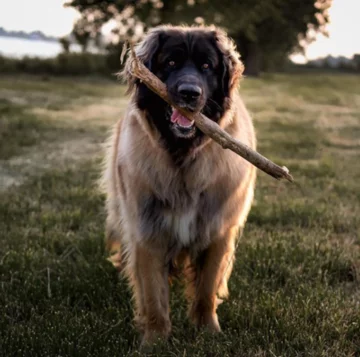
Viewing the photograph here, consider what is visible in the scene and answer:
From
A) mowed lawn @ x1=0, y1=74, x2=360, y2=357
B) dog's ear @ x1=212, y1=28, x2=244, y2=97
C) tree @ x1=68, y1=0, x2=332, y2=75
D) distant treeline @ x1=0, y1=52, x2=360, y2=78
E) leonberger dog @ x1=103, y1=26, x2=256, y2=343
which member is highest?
tree @ x1=68, y1=0, x2=332, y2=75

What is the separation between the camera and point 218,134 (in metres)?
3.04

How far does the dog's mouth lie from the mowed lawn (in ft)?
3.91

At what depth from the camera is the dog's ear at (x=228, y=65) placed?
3459mm

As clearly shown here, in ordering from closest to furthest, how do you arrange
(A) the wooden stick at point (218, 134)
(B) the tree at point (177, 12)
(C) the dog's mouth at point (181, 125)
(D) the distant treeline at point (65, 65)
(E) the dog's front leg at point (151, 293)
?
1. (A) the wooden stick at point (218, 134)
2. (C) the dog's mouth at point (181, 125)
3. (E) the dog's front leg at point (151, 293)
4. (B) the tree at point (177, 12)
5. (D) the distant treeline at point (65, 65)

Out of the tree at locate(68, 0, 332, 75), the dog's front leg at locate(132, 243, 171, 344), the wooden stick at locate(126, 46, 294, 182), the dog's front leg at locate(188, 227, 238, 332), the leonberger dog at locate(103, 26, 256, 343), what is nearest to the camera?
the wooden stick at locate(126, 46, 294, 182)

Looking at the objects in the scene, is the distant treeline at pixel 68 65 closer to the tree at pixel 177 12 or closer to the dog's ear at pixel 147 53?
the tree at pixel 177 12

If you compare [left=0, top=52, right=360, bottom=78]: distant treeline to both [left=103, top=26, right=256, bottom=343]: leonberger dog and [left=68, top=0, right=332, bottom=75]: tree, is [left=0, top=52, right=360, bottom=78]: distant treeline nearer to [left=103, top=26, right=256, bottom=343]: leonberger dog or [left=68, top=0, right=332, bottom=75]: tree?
[left=68, top=0, right=332, bottom=75]: tree

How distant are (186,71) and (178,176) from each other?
63 cm

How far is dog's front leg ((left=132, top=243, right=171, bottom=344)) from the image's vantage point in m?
3.41

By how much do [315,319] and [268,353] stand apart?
19.7 inches

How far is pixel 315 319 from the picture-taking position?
337 cm

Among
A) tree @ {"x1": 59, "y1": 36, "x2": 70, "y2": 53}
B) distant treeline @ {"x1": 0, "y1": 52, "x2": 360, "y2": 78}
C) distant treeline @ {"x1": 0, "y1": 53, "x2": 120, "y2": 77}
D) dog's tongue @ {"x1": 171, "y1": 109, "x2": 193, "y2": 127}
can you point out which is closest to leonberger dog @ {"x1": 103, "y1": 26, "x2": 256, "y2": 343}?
dog's tongue @ {"x1": 171, "y1": 109, "x2": 193, "y2": 127}

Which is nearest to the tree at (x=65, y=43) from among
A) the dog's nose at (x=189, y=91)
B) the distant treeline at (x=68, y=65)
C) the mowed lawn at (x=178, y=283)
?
the distant treeline at (x=68, y=65)

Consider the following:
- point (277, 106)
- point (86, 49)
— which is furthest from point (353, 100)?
point (86, 49)
